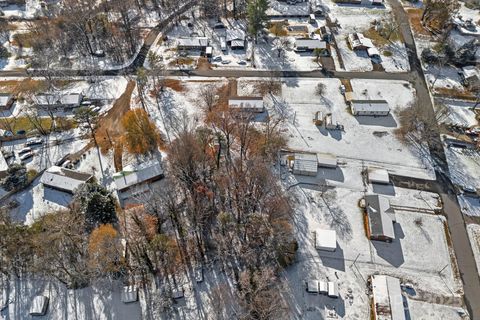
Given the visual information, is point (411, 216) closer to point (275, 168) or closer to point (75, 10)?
point (275, 168)

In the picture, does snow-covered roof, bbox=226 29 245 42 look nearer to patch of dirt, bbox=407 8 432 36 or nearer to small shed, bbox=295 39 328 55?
small shed, bbox=295 39 328 55

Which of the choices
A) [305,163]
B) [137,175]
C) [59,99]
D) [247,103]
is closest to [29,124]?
[59,99]

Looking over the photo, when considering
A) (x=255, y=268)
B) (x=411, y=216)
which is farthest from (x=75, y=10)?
(x=411, y=216)

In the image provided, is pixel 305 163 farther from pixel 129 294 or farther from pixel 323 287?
pixel 129 294

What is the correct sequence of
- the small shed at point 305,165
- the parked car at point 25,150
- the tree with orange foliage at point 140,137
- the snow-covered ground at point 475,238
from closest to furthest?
the snow-covered ground at point 475,238
the small shed at point 305,165
the tree with orange foliage at point 140,137
the parked car at point 25,150

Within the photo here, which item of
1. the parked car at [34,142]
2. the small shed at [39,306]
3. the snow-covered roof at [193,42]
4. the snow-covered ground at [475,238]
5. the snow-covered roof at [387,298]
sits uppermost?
the snow-covered roof at [193,42]

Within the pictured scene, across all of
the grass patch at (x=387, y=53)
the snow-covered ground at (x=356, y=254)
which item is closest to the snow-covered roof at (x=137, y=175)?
the snow-covered ground at (x=356, y=254)

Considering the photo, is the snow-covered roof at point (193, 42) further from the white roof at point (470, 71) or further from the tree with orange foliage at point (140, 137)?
the white roof at point (470, 71)
